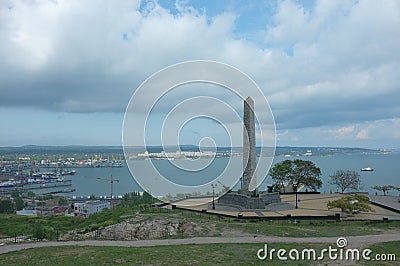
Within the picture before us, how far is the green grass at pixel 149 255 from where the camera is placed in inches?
388

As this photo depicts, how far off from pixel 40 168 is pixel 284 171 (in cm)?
10329

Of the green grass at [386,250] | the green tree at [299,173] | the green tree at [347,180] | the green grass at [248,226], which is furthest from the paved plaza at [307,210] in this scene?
the green grass at [386,250]

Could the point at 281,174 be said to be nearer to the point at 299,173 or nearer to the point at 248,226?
the point at 299,173

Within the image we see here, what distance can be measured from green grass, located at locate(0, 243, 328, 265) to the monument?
482 inches

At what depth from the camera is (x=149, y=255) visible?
10555 millimetres

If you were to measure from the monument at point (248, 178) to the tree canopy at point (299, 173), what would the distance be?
6.66m

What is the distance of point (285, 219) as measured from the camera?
1981cm

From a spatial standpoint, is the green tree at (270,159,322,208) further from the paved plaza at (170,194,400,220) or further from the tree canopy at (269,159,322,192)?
the paved plaza at (170,194,400,220)

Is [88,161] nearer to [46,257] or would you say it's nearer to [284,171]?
[284,171]

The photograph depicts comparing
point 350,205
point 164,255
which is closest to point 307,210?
→ point 350,205

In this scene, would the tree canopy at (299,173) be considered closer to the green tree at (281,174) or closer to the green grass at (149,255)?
the green tree at (281,174)

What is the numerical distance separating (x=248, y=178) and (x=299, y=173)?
7.96 metres

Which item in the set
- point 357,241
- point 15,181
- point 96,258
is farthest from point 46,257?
point 15,181

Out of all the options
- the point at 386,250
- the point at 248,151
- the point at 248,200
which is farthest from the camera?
the point at 248,151
